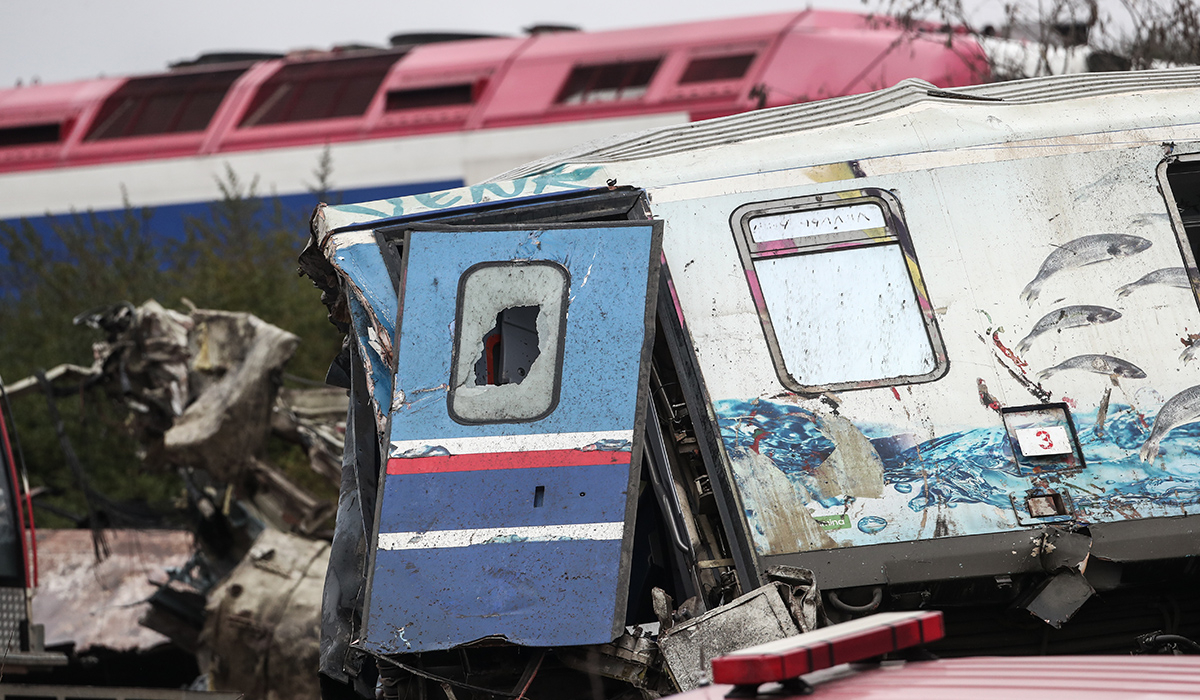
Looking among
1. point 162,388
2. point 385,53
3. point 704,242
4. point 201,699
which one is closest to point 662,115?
point 385,53

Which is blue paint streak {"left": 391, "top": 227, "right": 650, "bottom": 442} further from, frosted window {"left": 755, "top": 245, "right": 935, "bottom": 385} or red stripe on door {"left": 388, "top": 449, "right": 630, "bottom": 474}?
frosted window {"left": 755, "top": 245, "right": 935, "bottom": 385}

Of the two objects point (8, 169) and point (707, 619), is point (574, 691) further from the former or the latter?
point (8, 169)

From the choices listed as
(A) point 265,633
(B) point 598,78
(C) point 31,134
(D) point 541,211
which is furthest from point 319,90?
(D) point 541,211

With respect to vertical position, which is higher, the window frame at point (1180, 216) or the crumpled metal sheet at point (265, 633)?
the window frame at point (1180, 216)

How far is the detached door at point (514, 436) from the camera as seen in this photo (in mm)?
3932

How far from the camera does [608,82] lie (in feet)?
48.4

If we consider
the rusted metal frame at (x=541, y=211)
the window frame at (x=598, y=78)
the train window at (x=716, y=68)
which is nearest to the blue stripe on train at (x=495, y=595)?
the rusted metal frame at (x=541, y=211)

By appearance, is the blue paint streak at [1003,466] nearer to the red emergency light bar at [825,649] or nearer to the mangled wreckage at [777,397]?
the mangled wreckage at [777,397]

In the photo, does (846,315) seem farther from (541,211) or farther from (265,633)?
(265,633)

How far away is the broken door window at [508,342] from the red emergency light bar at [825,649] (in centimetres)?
187

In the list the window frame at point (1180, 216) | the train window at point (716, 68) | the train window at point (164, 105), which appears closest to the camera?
the window frame at point (1180, 216)

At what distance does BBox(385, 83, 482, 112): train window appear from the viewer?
1540 centimetres

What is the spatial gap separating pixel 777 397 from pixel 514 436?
1.04 m

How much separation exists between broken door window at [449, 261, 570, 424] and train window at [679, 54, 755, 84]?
32.6 feet
